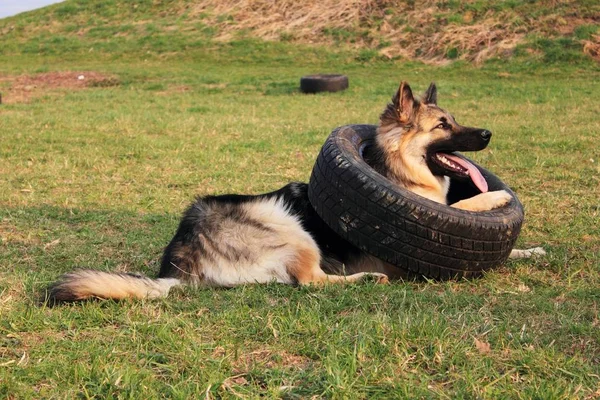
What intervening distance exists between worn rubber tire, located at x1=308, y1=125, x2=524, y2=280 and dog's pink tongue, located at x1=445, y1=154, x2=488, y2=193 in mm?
498

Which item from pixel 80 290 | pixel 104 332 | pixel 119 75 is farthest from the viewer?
pixel 119 75

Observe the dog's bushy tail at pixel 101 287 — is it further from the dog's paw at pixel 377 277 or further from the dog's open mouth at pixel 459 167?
the dog's open mouth at pixel 459 167

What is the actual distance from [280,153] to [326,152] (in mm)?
5079

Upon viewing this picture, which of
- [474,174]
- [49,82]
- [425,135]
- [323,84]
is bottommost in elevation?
[323,84]

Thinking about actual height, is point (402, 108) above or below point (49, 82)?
above

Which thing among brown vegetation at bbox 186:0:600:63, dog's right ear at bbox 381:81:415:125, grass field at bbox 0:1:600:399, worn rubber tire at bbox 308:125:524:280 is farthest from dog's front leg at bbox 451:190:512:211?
brown vegetation at bbox 186:0:600:63

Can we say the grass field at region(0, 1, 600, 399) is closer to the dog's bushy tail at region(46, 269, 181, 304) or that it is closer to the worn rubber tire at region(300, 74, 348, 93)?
the dog's bushy tail at region(46, 269, 181, 304)

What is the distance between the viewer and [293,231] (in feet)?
15.0

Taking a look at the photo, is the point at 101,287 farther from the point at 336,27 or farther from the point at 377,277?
the point at 336,27

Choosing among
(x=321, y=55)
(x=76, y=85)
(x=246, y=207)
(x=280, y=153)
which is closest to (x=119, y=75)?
(x=76, y=85)

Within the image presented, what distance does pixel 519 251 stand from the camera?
5.05 m

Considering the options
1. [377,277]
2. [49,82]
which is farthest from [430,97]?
[49,82]

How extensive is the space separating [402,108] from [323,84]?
13071mm

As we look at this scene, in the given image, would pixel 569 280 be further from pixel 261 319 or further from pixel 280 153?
pixel 280 153
